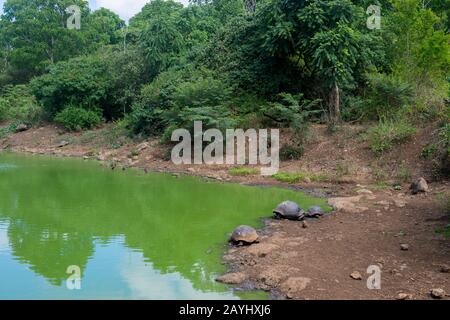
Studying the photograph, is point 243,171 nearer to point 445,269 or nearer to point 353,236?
point 353,236

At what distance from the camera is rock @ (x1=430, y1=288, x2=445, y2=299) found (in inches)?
237

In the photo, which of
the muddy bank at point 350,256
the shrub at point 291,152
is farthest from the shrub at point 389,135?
the muddy bank at point 350,256

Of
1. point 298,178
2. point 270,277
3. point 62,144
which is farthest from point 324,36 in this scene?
point 62,144

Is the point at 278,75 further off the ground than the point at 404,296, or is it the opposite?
the point at 278,75

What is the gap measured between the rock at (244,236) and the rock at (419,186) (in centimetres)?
527

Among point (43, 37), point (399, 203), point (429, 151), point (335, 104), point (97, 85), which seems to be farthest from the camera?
point (43, 37)

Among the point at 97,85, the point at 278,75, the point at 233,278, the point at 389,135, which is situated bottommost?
the point at 233,278

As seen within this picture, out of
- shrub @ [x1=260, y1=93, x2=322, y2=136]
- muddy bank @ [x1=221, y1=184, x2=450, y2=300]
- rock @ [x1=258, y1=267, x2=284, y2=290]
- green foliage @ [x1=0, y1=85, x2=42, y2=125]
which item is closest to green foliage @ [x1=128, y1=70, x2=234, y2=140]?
shrub @ [x1=260, y1=93, x2=322, y2=136]

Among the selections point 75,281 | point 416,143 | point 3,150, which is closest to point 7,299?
point 75,281

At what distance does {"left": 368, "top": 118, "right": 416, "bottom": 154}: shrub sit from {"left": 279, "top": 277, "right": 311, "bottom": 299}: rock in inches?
351

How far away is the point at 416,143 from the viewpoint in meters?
14.3

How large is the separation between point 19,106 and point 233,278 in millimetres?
29686

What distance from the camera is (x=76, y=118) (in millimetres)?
26391

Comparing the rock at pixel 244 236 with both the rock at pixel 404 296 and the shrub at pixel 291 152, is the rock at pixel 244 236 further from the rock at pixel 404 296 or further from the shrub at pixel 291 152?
the shrub at pixel 291 152
